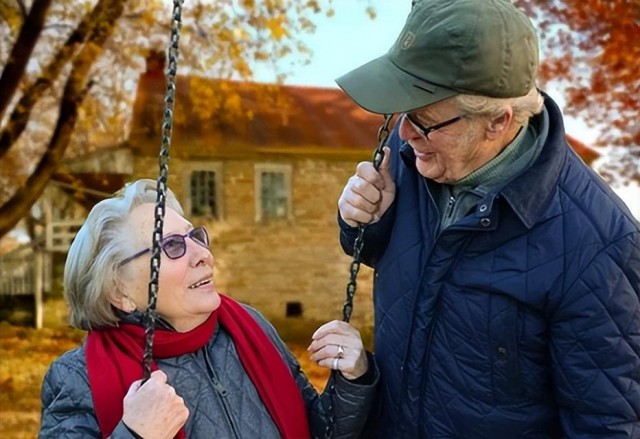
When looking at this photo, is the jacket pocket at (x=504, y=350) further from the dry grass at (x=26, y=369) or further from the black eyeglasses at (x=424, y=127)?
the dry grass at (x=26, y=369)

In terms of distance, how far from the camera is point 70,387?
155 cm

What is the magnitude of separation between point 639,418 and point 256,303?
9.30 meters

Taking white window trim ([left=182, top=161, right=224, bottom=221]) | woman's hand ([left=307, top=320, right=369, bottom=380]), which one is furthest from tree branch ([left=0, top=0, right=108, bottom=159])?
woman's hand ([left=307, top=320, right=369, bottom=380])

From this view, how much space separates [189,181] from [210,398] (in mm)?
8421

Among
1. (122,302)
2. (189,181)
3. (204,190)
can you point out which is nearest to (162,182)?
(122,302)

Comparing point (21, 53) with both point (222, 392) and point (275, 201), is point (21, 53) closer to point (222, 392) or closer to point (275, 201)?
point (275, 201)

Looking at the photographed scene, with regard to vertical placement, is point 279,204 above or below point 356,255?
below

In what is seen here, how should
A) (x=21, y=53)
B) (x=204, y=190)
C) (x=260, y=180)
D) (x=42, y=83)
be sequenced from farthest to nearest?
(x=260, y=180) < (x=204, y=190) < (x=42, y=83) < (x=21, y=53)

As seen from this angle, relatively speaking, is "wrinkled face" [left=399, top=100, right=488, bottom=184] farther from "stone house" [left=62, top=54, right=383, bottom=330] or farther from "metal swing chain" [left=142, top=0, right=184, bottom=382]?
"stone house" [left=62, top=54, right=383, bottom=330]

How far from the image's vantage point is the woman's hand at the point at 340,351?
1.63m

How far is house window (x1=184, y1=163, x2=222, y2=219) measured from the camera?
9.88m

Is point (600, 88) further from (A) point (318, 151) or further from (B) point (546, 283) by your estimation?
(B) point (546, 283)

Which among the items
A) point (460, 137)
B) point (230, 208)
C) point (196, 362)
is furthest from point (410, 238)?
point (230, 208)

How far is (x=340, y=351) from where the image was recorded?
1641mm
